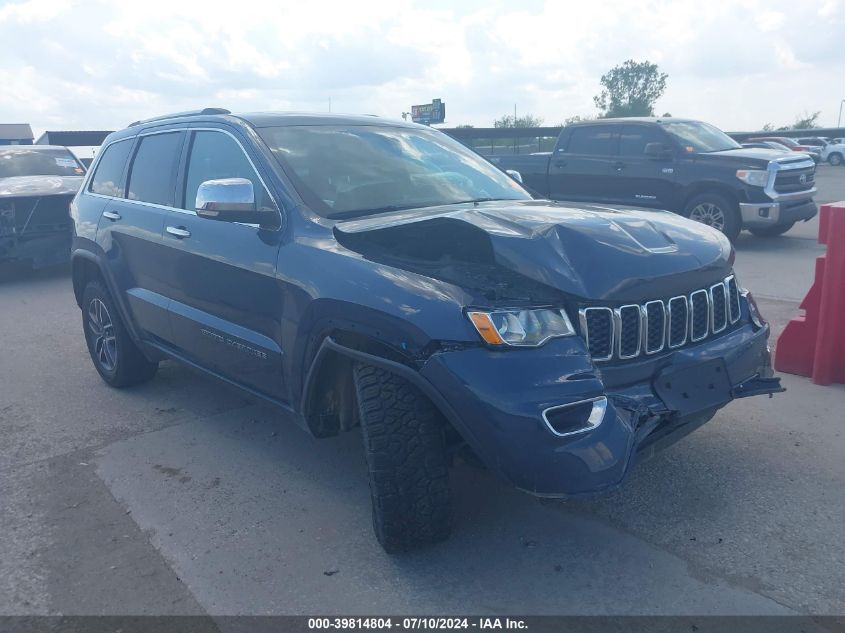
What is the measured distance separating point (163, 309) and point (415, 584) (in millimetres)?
2449

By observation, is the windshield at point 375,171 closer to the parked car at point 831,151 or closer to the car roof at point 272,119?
the car roof at point 272,119

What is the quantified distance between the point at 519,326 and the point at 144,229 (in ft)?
9.50

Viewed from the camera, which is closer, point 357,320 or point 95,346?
point 357,320

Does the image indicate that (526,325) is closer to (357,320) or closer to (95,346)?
(357,320)

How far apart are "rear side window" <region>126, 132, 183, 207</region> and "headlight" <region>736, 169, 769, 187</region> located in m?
8.76

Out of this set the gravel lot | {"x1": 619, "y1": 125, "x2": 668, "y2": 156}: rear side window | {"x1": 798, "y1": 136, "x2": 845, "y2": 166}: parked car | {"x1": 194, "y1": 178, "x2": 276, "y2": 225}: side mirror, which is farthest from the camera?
{"x1": 798, "y1": 136, "x2": 845, "y2": 166}: parked car

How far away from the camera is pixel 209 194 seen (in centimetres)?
371

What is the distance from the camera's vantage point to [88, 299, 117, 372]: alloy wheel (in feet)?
18.3

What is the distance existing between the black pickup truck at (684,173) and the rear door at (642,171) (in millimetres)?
15

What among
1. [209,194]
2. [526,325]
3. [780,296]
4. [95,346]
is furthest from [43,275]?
[526,325]

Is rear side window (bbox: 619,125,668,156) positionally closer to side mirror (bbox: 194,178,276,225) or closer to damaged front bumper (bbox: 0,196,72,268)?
damaged front bumper (bbox: 0,196,72,268)

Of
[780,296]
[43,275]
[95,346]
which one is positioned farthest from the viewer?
[43,275]

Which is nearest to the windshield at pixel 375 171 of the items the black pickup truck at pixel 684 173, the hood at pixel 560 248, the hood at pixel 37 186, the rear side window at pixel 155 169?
the hood at pixel 560 248

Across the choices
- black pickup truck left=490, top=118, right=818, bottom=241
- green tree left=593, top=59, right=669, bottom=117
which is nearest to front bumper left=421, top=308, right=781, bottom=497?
black pickup truck left=490, top=118, right=818, bottom=241
